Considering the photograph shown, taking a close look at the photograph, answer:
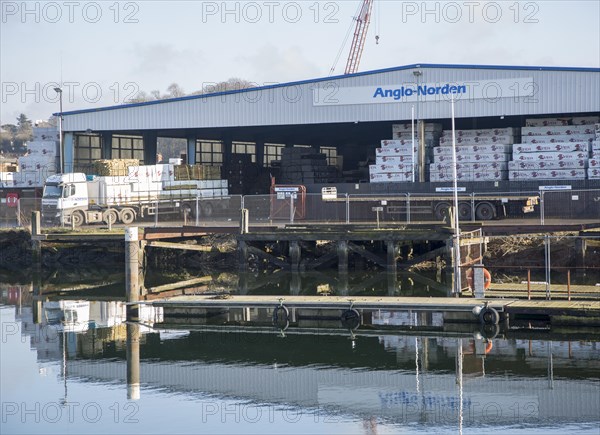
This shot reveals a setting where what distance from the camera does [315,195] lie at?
157 ft

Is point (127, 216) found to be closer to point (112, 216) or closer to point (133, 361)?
point (112, 216)

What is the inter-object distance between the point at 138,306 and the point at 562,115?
29.6m

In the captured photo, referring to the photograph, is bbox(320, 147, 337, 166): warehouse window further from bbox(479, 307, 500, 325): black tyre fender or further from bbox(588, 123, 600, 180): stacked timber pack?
bbox(479, 307, 500, 325): black tyre fender

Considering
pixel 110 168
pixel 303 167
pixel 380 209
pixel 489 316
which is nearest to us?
pixel 489 316

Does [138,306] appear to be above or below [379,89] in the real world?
below

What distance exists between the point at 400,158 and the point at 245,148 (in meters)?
22.8

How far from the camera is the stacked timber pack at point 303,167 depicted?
5825 cm

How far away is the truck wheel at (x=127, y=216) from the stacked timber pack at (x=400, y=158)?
12.7 meters

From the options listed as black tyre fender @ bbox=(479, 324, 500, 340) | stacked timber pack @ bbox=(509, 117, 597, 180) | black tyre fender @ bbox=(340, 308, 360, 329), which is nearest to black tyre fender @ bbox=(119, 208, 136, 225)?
stacked timber pack @ bbox=(509, 117, 597, 180)

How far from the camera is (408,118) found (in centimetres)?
5072

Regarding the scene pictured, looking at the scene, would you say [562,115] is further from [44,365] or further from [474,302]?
[44,365]

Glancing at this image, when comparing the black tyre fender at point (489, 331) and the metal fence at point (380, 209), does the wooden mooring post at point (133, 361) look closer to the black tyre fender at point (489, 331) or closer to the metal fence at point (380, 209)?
the black tyre fender at point (489, 331)

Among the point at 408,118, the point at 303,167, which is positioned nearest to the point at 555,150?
the point at 408,118

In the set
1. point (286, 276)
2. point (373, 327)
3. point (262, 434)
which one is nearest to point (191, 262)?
point (286, 276)
